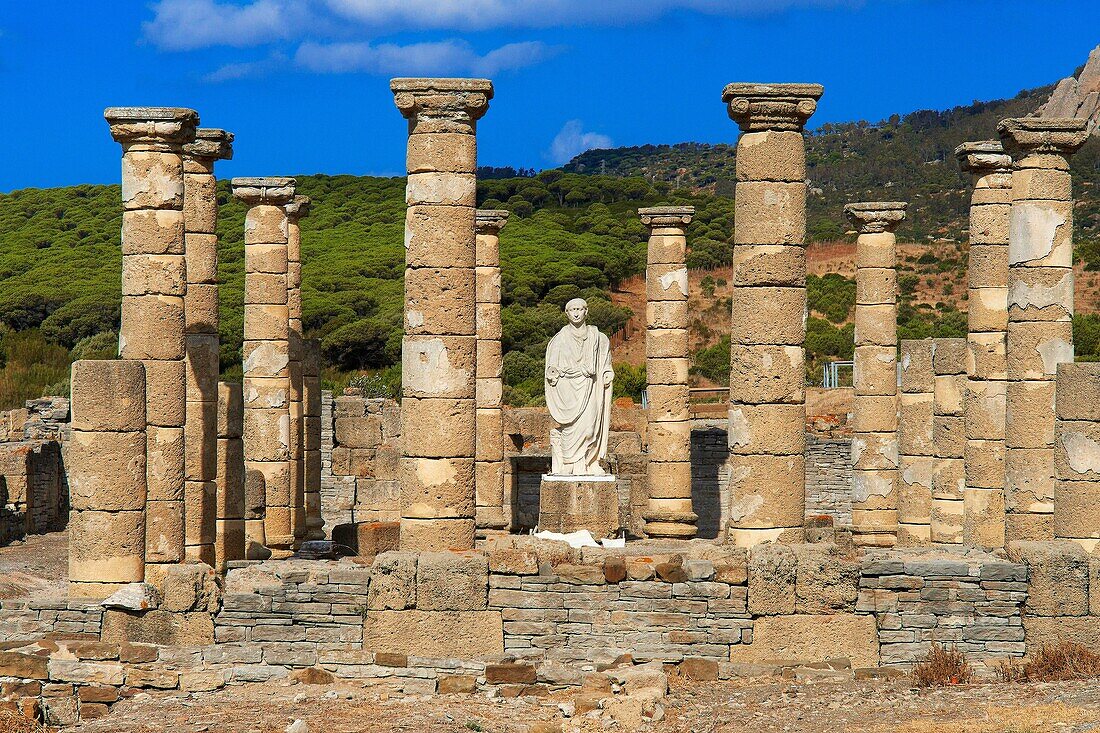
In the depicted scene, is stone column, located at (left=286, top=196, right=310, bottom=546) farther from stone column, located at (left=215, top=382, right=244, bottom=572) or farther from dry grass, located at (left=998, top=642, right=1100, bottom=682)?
dry grass, located at (left=998, top=642, right=1100, bottom=682)

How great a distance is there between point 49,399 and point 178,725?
17538 millimetres

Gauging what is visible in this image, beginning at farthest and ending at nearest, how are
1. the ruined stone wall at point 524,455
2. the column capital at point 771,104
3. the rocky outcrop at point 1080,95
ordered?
the rocky outcrop at point 1080,95, the ruined stone wall at point 524,455, the column capital at point 771,104

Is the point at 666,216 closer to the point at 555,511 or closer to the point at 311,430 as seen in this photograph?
the point at 555,511

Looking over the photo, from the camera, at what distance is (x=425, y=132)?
13453 millimetres

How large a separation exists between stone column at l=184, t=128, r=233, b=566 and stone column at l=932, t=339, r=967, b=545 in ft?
28.5

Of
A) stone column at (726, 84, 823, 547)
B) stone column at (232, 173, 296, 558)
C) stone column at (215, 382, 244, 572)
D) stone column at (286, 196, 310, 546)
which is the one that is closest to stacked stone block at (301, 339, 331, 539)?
stone column at (286, 196, 310, 546)

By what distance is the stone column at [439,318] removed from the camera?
1318cm

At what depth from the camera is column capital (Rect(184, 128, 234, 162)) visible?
15.5 metres

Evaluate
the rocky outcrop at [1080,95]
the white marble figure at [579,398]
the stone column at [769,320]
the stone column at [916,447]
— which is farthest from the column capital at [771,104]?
the rocky outcrop at [1080,95]

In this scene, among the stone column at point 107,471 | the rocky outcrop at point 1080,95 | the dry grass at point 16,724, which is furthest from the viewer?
the rocky outcrop at point 1080,95

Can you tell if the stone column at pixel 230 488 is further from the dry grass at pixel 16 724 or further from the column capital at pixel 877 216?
the column capital at pixel 877 216

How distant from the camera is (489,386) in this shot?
19.1 meters

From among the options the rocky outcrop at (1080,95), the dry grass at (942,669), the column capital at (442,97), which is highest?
Answer: the rocky outcrop at (1080,95)

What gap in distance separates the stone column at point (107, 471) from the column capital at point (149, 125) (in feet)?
7.85
